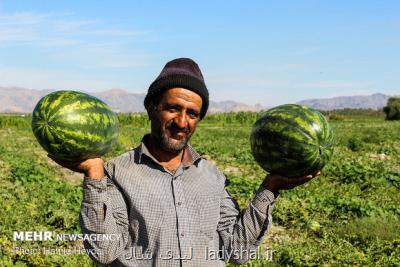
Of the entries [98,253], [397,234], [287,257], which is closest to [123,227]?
[98,253]

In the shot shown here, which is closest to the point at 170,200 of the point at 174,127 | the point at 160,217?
the point at 160,217

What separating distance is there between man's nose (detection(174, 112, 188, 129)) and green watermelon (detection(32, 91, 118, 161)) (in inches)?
18.6

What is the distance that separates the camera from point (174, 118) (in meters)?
3.19

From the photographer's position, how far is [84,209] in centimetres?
288

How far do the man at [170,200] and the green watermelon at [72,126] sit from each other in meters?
0.11

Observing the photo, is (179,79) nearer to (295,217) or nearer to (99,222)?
(99,222)

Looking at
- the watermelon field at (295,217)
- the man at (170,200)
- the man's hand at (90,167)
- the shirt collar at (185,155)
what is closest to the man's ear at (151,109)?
the man at (170,200)

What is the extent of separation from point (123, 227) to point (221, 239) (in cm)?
66

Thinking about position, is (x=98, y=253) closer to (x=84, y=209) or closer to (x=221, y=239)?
(x=84, y=209)

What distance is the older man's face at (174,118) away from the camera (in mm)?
3180

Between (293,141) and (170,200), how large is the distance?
854mm

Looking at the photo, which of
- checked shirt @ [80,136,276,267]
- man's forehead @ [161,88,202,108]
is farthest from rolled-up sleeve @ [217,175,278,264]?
man's forehead @ [161,88,202,108]

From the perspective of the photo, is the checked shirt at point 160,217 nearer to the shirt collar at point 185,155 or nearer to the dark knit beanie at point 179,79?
the shirt collar at point 185,155

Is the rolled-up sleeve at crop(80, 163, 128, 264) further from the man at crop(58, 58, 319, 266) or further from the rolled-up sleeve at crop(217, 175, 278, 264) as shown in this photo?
the rolled-up sleeve at crop(217, 175, 278, 264)
